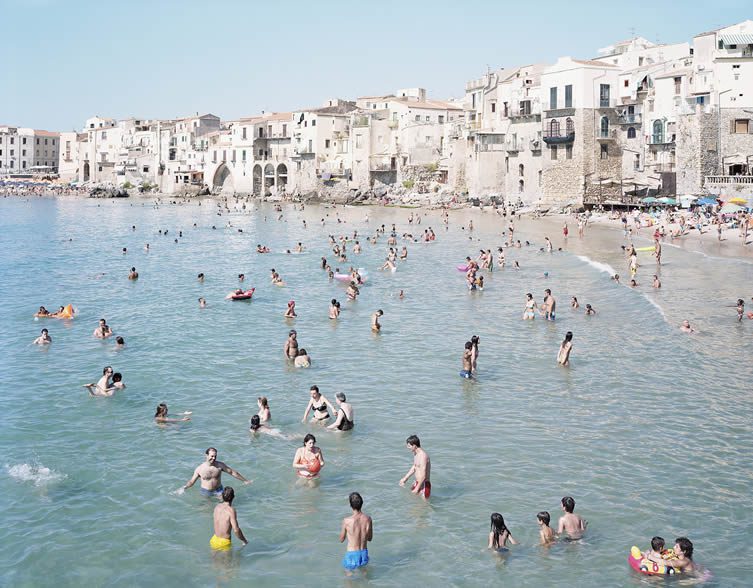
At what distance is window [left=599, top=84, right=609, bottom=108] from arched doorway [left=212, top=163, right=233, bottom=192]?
5583cm

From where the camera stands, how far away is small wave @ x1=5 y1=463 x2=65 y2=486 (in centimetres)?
1153

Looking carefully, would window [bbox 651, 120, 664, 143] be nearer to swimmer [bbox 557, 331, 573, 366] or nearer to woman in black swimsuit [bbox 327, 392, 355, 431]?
swimmer [bbox 557, 331, 573, 366]

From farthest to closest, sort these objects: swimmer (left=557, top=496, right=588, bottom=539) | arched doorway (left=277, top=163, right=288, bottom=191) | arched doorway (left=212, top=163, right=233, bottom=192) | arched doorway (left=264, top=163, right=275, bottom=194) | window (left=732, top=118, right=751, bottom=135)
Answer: arched doorway (left=212, top=163, right=233, bottom=192)
arched doorway (left=264, top=163, right=275, bottom=194)
arched doorway (left=277, top=163, right=288, bottom=191)
window (left=732, top=118, right=751, bottom=135)
swimmer (left=557, top=496, right=588, bottom=539)

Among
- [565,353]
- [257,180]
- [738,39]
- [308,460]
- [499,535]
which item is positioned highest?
[738,39]

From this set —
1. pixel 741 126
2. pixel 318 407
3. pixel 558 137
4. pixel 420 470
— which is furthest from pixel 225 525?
pixel 558 137

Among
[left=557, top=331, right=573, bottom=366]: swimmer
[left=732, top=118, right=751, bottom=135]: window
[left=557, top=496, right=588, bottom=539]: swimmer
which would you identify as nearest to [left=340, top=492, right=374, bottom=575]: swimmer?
[left=557, top=496, right=588, bottom=539]: swimmer

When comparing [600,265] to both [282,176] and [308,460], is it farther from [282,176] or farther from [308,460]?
[282,176]

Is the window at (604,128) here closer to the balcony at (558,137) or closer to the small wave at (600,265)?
the balcony at (558,137)

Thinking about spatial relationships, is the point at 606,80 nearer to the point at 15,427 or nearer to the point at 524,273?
the point at 524,273

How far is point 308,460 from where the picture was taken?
11.5 m

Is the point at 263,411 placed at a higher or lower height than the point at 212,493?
higher

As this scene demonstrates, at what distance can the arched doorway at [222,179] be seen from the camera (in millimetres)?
101375

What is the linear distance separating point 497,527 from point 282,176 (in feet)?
287

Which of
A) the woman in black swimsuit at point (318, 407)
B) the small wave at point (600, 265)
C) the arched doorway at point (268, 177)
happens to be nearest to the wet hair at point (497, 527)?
the woman in black swimsuit at point (318, 407)
